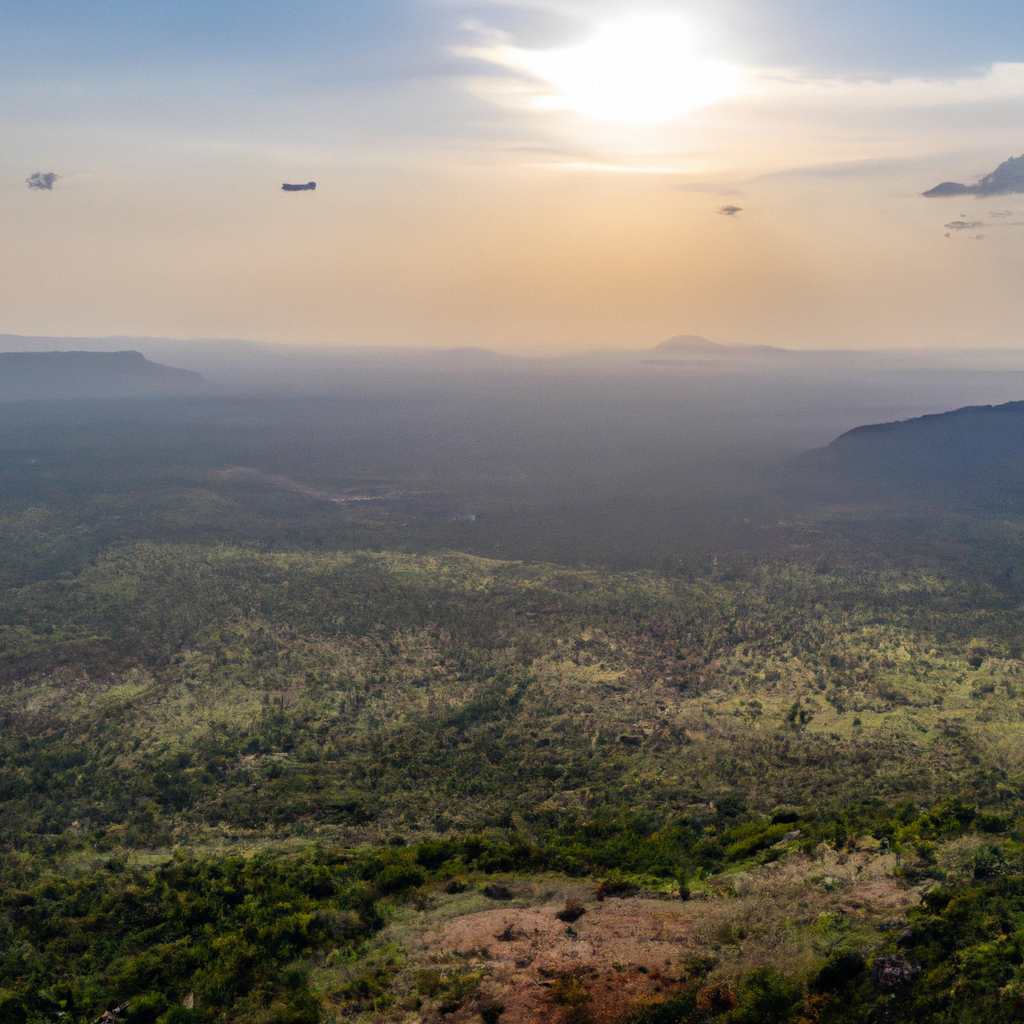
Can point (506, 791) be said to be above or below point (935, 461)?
below

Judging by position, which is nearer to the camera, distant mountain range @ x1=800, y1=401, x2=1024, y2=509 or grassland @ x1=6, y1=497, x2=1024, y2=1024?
grassland @ x1=6, y1=497, x2=1024, y2=1024

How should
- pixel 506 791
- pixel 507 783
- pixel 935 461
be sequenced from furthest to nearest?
pixel 935 461, pixel 507 783, pixel 506 791

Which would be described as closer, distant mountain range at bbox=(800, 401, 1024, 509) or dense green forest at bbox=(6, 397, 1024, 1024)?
dense green forest at bbox=(6, 397, 1024, 1024)

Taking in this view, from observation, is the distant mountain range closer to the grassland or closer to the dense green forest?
the dense green forest

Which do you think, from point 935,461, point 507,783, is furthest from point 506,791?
point 935,461

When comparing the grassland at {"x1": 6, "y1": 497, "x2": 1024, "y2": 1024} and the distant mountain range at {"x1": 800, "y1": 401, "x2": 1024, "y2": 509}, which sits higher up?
the distant mountain range at {"x1": 800, "y1": 401, "x2": 1024, "y2": 509}

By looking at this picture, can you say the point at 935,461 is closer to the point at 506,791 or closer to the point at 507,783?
the point at 507,783

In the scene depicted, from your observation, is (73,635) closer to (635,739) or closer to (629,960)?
(635,739)

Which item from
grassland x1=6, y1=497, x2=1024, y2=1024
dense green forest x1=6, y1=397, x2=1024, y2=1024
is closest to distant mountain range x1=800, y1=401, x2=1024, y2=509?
dense green forest x1=6, y1=397, x2=1024, y2=1024

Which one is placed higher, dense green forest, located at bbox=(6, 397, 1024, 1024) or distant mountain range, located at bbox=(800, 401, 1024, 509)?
distant mountain range, located at bbox=(800, 401, 1024, 509)
